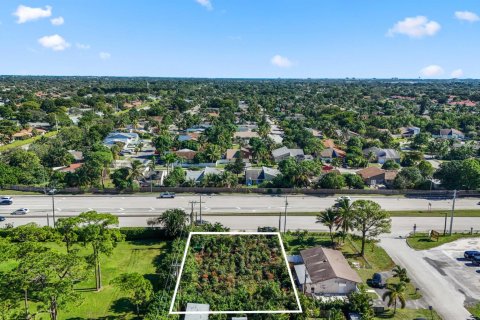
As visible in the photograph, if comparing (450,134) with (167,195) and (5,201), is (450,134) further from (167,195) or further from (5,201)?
(5,201)

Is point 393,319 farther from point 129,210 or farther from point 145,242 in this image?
point 129,210

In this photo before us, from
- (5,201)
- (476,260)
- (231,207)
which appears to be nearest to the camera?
(476,260)

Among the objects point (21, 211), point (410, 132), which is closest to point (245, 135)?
point (410, 132)

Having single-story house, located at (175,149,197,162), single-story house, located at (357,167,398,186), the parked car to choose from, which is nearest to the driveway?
the parked car

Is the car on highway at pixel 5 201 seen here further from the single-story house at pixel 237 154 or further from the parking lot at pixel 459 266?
the parking lot at pixel 459 266

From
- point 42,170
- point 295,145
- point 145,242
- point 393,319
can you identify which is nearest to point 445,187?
point 295,145

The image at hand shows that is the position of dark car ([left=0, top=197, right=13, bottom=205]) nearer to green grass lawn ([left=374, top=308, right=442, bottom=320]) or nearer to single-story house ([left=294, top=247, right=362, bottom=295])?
single-story house ([left=294, top=247, right=362, bottom=295])
